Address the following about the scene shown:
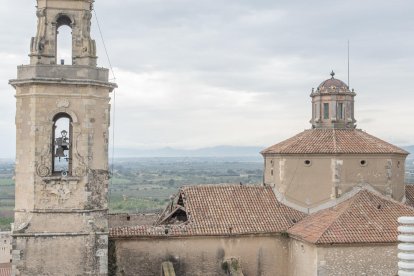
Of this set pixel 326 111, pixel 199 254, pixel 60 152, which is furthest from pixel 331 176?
pixel 60 152

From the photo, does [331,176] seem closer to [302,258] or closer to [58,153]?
[302,258]

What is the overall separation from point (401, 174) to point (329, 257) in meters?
6.68

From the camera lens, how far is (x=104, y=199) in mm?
22484

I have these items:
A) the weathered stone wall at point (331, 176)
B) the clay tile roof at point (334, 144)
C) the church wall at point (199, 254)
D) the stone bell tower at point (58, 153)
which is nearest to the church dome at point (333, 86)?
the clay tile roof at point (334, 144)

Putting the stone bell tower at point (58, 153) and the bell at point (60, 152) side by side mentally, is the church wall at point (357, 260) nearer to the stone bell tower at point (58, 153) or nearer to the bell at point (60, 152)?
the stone bell tower at point (58, 153)

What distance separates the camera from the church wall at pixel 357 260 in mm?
22062

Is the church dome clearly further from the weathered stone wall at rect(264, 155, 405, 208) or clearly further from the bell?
the bell

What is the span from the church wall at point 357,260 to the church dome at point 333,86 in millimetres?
8321

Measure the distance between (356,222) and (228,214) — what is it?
4979 mm

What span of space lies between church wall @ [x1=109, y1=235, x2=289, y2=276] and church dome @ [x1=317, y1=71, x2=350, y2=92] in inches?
291

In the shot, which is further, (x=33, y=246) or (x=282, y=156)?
(x=282, y=156)

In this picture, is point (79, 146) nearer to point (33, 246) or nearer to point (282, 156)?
point (33, 246)

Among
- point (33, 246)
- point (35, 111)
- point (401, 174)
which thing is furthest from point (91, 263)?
point (401, 174)

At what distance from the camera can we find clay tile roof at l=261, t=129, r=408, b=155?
25781mm
